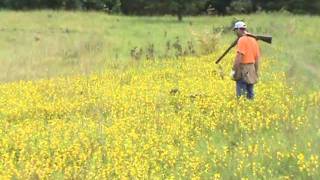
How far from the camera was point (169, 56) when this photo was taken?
23.2 meters

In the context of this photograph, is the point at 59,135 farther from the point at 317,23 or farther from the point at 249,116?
the point at 317,23

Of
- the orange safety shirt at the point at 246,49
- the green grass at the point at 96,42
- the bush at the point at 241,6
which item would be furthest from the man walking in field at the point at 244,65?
the bush at the point at 241,6

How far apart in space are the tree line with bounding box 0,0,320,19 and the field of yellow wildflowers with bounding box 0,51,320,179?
35588 mm

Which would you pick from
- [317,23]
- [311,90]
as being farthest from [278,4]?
[311,90]

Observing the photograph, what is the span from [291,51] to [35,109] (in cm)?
1176

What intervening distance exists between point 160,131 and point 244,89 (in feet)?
9.38

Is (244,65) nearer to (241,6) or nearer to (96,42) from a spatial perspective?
(96,42)

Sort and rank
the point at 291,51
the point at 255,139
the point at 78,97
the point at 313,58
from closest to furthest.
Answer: the point at 255,139 < the point at 78,97 < the point at 313,58 < the point at 291,51

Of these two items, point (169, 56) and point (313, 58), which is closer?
point (313, 58)

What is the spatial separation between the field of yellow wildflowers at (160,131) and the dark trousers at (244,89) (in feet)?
0.95

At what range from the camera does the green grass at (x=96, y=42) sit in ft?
70.2

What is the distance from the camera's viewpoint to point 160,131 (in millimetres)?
10836

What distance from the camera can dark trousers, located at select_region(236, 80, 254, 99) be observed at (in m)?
13.0

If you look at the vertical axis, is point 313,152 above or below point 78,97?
above
